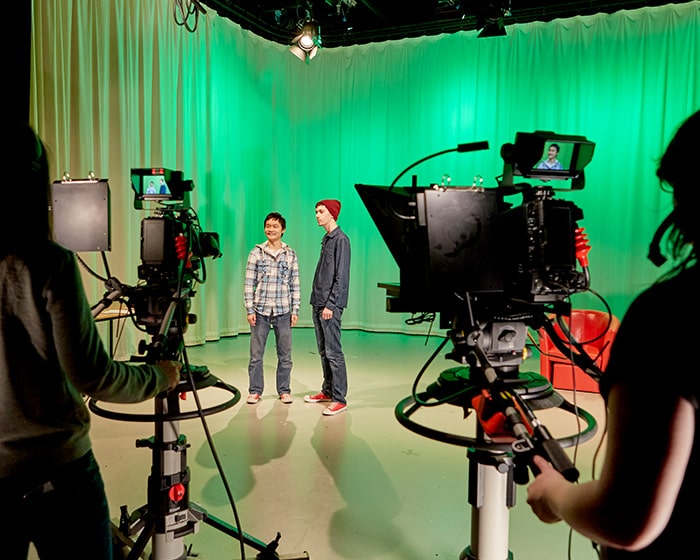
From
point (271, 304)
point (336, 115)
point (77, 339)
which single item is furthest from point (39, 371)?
point (336, 115)

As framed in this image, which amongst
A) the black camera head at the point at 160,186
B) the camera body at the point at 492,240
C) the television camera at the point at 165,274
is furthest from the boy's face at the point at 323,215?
the camera body at the point at 492,240

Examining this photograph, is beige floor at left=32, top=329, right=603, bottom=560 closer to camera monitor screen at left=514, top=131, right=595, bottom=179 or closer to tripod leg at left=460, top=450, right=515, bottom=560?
tripod leg at left=460, top=450, right=515, bottom=560

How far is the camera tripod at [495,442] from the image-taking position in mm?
907

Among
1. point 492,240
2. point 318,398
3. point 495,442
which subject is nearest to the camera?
point 495,442

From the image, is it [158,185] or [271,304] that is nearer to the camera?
[158,185]

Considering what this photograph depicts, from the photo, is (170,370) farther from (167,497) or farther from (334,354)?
(334,354)

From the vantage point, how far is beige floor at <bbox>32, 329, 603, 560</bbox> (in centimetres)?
214

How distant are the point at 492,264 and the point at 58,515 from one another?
1101mm

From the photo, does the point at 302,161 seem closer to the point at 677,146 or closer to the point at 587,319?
the point at 587,319

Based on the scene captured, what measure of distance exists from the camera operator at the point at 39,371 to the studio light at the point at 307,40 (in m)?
5.64

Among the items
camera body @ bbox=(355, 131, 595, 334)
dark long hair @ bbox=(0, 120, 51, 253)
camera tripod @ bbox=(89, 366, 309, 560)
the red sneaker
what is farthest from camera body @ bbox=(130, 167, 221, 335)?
the red sneaker

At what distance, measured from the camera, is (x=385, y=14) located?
6.91m

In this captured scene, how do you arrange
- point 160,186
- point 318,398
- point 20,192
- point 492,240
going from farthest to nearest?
point 318,398
point 160,186
point 492,240
point 20,192

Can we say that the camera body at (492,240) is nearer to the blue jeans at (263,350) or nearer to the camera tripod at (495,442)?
the camera tripod at (495,442)
